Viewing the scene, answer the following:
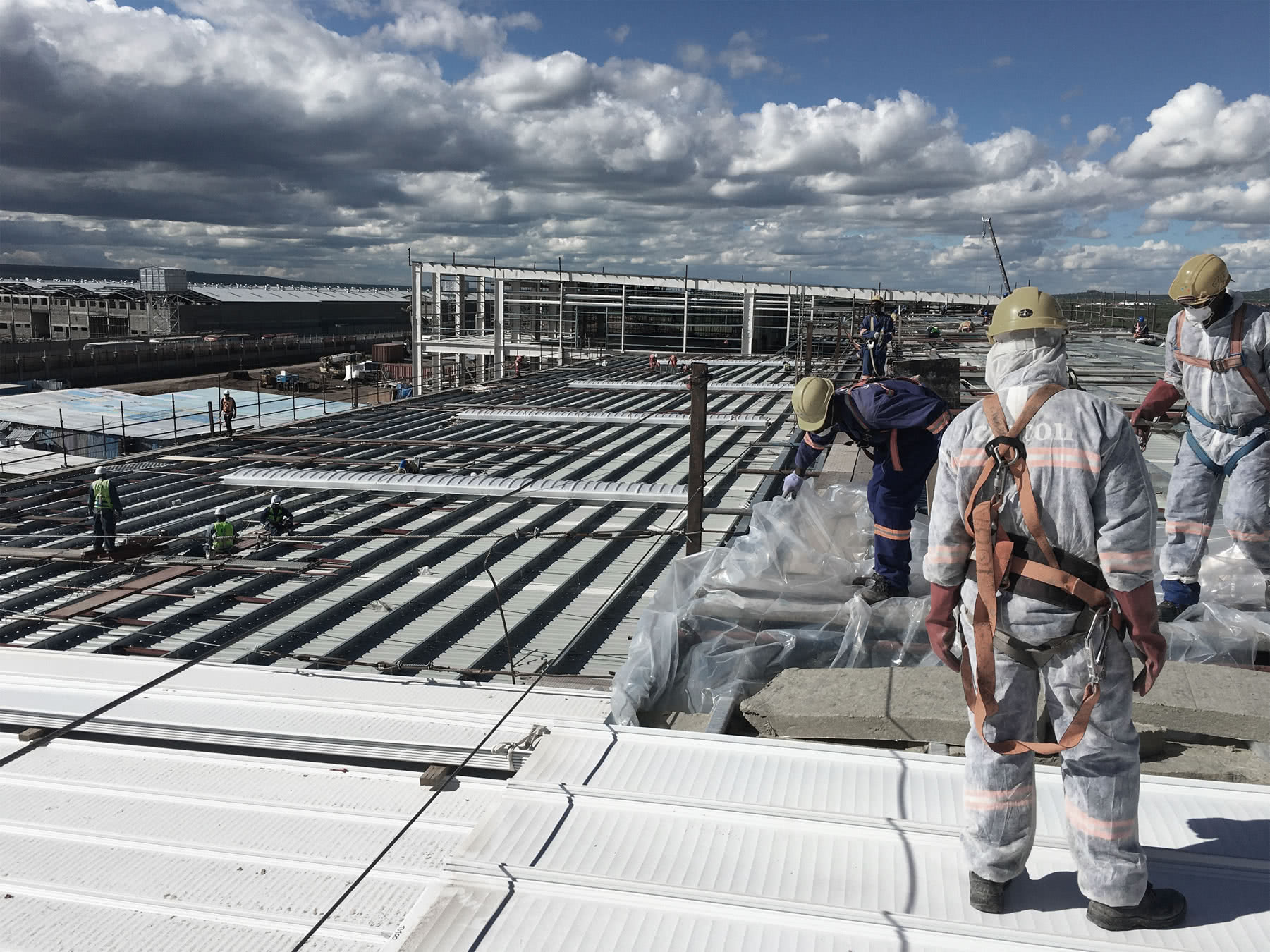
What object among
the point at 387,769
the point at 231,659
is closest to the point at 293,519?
the point at 231,659

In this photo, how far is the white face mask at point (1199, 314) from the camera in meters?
4.51

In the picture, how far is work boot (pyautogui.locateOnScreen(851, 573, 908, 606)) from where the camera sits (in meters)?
4.89

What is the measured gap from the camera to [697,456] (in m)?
5.79

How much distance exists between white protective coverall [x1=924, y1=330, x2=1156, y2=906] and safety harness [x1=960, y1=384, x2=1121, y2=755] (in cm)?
2

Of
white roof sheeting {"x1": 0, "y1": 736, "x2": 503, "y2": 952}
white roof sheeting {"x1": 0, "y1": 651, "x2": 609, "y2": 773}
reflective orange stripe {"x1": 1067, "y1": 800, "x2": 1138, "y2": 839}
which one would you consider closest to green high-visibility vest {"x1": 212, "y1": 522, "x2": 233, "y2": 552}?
white roof sheeting {"x1": 0, "y1": 651, "x2": 609, "y2": 773}

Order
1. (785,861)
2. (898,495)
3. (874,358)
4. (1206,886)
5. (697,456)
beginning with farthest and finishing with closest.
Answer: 1. (874,358)
2. (697,456)
3. (898,495)
4. (785,861)
5. (1206,886)

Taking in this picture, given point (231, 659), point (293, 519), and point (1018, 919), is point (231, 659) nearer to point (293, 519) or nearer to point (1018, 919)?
point (293, 519)

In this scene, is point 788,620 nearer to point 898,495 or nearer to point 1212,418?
point 898,495

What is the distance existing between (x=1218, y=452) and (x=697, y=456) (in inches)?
117

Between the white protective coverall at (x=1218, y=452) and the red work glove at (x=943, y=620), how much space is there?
284cm

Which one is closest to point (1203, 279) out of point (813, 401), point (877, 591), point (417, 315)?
point (813, 401)

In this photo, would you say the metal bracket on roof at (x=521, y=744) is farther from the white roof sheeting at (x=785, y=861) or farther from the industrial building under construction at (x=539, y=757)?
the white roof sheeting at (x=785, y=861)

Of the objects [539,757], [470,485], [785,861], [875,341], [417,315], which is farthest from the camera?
[417,315]

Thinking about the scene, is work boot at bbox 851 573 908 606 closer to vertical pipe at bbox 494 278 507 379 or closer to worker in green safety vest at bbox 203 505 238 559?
worker in green safety vest at bbox 203 505 238 559
